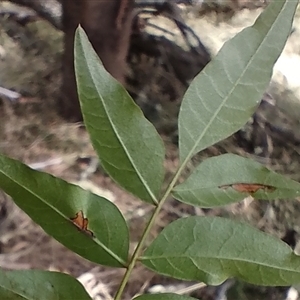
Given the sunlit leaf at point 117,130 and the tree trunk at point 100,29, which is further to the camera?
the tree trunk at point 100,29

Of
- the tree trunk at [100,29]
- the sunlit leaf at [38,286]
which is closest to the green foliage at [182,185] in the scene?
the sunlit leaf at [38,286]

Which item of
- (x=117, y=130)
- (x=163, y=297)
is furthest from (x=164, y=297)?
(x=117, y=130)

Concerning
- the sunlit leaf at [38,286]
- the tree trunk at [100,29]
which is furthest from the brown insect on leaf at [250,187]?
the tree trunk at [100,29]

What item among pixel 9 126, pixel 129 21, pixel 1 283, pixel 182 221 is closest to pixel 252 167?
pixel 182 221

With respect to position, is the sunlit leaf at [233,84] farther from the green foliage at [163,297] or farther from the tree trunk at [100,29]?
the tree trunk at [100,29]

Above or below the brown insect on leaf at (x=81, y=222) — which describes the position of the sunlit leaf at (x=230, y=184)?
above

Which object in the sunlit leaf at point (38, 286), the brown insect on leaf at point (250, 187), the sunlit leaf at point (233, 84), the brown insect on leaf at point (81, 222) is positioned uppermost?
the sunlit leaf at point (233, 84)

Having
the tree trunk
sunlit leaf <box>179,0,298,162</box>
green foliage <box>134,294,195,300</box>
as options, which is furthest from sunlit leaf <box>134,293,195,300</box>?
the tree trunk

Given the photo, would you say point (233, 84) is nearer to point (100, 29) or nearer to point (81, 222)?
point (81, 222)
